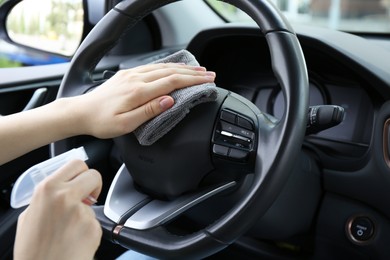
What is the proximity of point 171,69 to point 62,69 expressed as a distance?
0.90 meters

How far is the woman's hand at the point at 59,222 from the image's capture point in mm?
506

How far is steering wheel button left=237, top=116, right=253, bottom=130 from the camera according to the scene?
776 millimetres

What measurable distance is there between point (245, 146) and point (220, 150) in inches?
1.9

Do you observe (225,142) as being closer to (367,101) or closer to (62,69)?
(367,101)

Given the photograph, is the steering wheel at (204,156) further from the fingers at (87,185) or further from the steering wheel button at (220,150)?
the fingers at (87,185)

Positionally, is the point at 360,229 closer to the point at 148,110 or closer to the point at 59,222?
the point at 148,110

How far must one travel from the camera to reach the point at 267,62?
136 centimetres

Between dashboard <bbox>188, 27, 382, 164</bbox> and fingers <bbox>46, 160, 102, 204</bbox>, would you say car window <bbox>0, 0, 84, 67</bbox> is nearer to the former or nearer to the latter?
dashboard <bbox>188, 27, 382, 164</bbox>

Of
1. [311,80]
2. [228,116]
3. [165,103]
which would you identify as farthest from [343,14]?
[165,103]

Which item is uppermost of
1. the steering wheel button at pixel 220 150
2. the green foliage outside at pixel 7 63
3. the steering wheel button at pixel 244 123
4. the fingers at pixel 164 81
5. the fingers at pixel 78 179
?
the fingers at pixel 164 81

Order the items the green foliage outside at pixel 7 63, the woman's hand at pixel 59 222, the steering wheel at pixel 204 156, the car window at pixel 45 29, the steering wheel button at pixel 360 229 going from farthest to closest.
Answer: the car window at pixel 45 29 → the green foliage outside at pixel 7 63 → the steering wheel button at pixel 360 229 → the steering wheel at pixel 204 156 → the woman's hand at pixel 59 222

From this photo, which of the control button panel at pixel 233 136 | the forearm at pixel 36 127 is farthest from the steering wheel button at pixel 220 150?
the forearm at pixel 36 127

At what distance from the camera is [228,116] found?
792mm

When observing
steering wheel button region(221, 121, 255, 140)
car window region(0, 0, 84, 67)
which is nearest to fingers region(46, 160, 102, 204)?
steering wheel button region(221, 121, 255, 140)
